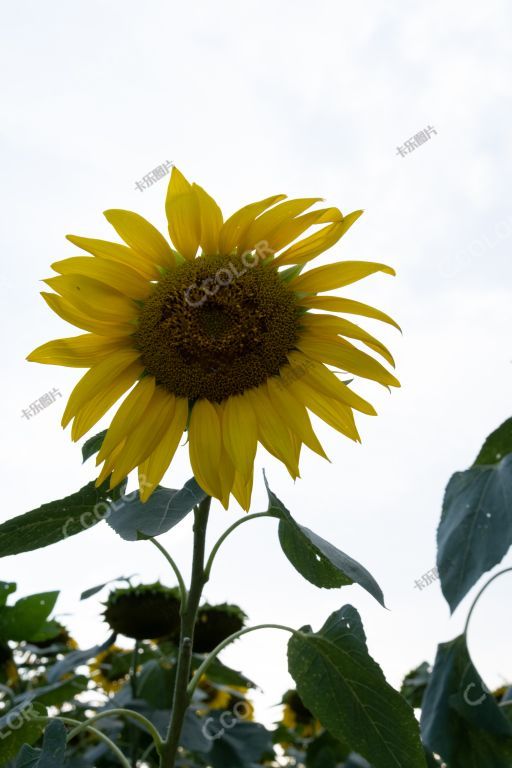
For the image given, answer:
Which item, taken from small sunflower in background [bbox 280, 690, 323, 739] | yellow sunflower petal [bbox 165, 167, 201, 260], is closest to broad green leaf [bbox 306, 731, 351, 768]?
small sunflower in background [bbox 280, 690, 323, 739]

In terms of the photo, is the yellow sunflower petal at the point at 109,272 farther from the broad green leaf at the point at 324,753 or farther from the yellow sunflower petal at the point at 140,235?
the broad green leaf at the point at 324,753

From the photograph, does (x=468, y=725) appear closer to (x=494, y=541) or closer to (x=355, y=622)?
(x=355, y=622)

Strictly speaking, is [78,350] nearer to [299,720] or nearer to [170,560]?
[170,560]

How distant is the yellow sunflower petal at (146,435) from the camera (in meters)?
1.69

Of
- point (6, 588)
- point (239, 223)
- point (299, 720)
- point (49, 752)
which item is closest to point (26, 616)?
point (6, 588)

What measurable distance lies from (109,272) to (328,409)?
48cm

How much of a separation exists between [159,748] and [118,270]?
0.84 m

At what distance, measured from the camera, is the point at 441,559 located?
1.35 m

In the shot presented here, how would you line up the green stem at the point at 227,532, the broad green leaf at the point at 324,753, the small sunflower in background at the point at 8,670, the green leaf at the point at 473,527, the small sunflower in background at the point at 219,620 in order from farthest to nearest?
the broad green leaf at the point at 324,753 < the small sunflower in background at the point at 8,670 < the small sunflower in background at the point at 219,620 < the green stem at the point at 227,532 < the green leaf at the point at 473,527

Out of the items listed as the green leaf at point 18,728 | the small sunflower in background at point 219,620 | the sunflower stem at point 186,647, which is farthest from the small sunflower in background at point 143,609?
the sunflower stem at point 186,647

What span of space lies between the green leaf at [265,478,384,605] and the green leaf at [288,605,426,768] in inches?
4.3

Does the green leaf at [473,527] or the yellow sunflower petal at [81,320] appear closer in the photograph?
the green leaf at [473,527]

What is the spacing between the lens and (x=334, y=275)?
5.62 ft

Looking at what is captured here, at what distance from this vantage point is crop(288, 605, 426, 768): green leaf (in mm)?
1601
